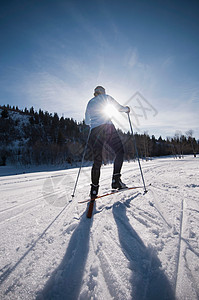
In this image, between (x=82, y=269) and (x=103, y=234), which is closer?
(x=82, y=269)

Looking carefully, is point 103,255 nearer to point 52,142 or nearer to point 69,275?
point 69,275

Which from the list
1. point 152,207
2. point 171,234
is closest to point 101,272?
point 171,234

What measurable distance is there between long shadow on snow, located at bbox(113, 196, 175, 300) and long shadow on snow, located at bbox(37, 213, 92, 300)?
28 centimetres

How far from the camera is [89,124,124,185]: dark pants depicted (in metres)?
2.09

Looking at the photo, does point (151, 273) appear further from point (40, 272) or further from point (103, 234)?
point (40, 272)

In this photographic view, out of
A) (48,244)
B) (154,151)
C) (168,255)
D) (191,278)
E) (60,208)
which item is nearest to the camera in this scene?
(191,278)

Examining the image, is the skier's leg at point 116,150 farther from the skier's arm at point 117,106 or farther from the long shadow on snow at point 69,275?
the long shadow on snow at point 69,275

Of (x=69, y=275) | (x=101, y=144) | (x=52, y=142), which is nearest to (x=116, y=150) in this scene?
(x=101, y=144)

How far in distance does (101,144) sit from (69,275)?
71.0 inches

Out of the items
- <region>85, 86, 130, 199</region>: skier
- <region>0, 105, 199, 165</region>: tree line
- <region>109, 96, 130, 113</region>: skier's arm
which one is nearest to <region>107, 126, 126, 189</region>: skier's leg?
<region>85, 86, 130, 199</region>: skier

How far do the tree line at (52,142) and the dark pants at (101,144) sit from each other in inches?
1046

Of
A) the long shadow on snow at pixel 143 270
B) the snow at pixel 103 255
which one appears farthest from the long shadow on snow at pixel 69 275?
the long shadow on snow at pixel 143 270

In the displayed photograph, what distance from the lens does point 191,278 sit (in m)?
0.58

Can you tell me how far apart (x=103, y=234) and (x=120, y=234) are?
0.47ft
